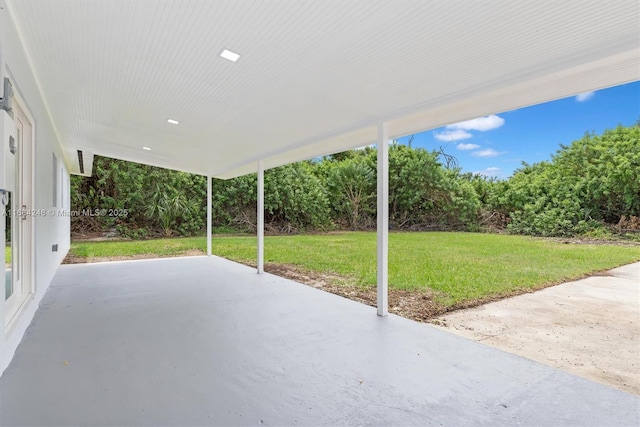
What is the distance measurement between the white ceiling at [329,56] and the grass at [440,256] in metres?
3.39

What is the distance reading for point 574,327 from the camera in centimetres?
413

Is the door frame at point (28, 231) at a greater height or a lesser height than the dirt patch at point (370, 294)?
greater

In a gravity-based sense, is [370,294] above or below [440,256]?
below

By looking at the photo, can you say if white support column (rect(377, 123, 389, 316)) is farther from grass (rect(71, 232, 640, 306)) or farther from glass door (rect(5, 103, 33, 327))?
glass door (rect(5, 103, 33, 327))

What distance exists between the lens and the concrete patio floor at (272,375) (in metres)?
1.96

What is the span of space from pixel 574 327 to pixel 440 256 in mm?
4656

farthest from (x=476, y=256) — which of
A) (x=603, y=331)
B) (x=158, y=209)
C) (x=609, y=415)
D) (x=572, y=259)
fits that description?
(x=158, y=209)

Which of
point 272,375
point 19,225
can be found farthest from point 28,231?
point 272,375

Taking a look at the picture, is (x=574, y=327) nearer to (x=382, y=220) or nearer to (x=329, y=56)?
(x=382, y=220)

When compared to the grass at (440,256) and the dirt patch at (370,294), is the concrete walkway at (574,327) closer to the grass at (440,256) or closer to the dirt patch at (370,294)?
the dirt patch at (370,294)

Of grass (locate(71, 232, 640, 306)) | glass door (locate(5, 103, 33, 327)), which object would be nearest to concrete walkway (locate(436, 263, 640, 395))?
grass (locate(71, 232, 640, 306))

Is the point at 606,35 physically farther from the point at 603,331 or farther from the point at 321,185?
the point at 321,185

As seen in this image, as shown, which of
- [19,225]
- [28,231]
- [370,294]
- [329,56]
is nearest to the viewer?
[329,56]

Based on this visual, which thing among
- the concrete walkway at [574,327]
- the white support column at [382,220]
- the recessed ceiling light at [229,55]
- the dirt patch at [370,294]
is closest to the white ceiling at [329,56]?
the recessed ceiling light at [229,55]
